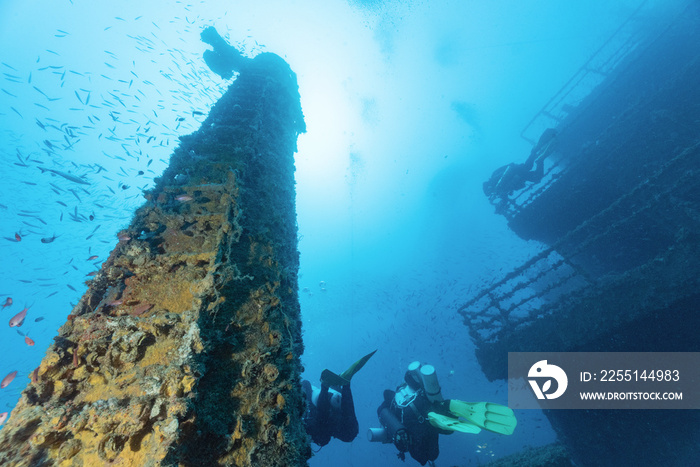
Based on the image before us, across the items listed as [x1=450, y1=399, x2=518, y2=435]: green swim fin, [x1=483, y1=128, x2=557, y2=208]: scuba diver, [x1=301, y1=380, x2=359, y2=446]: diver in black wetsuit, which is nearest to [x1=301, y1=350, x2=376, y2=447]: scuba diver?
[x1=301, y1=380, x2=359, y2=446]: diver in black wetsuit

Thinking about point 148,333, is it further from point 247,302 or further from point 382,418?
point 382,418

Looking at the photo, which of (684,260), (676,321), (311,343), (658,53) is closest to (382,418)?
(676,321)

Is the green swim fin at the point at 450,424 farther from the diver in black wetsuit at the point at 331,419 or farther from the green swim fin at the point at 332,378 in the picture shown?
the green swim fin at the point at 332,378

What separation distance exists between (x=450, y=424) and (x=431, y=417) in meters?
0.49

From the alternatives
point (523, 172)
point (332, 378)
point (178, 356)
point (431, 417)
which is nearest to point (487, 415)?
point (431, 417)

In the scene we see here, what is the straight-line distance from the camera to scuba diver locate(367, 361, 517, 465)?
5711mm

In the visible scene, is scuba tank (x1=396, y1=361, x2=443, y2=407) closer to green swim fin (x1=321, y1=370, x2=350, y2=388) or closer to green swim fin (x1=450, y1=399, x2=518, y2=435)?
green swim fin (x1=450, y1=399, x2=518, y2=435)

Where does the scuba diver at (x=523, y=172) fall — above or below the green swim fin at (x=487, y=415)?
above

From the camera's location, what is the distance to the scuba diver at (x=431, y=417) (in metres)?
5.71

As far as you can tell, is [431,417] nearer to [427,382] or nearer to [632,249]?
[427,382]

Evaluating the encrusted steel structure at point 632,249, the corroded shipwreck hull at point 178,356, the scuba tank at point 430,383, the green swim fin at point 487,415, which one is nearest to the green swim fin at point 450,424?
the green swim fin at point 487,415

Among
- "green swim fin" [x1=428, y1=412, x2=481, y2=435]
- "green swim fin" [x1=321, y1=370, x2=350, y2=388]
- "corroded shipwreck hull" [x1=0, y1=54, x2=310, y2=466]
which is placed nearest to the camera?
"corroded shipwreck hull" [x1=0, y1=54, x2=310, y2=466]

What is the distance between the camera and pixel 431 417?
5.90 meters

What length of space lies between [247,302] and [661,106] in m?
12.3
